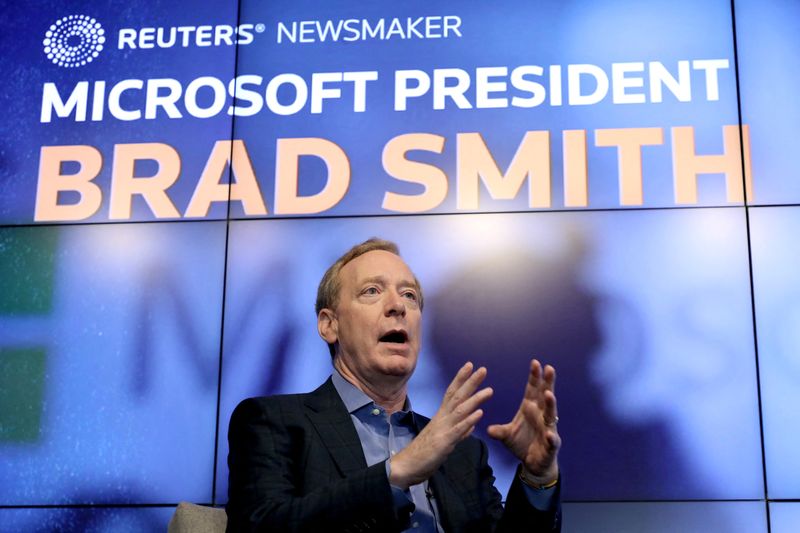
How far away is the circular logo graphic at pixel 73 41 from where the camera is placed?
3680 millimetres

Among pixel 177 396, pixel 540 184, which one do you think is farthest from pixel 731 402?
pixel 177 396

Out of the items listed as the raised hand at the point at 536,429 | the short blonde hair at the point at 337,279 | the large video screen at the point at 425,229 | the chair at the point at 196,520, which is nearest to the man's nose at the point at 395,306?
the short blonde hair at the point at 337,279

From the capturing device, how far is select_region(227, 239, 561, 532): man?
2.08m

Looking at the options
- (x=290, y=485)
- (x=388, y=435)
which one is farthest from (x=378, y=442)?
(x=290, y=485)

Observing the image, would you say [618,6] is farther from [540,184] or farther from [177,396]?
[177,396]

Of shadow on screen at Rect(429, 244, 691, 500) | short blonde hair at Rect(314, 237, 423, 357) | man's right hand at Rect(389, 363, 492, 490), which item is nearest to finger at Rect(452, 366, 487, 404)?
man's right hand at Rect(389, 363, 492, 490)

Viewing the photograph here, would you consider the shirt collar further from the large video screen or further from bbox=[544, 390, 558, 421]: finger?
the large video screen

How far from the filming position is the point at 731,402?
315 cm

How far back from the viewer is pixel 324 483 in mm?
2293

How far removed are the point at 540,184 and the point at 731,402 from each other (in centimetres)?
87

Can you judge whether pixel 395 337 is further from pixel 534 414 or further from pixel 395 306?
pixel 534 414

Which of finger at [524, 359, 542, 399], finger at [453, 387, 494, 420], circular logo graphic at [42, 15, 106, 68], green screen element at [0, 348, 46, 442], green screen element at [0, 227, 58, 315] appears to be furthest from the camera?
circular logo graphic at [42, 15, 106, 68]

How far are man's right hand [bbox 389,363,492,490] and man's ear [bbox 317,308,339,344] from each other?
62 cm

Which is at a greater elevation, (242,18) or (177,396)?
(242,18)
